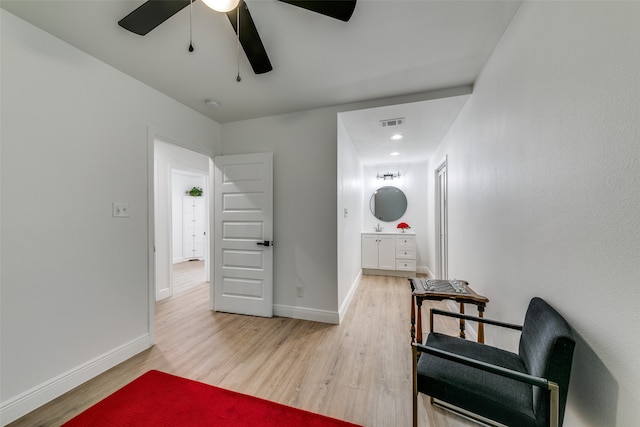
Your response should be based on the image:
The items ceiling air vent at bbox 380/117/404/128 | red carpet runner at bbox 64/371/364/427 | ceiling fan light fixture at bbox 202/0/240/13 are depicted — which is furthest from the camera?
ceiling air vent at bbox 380/117/404/128

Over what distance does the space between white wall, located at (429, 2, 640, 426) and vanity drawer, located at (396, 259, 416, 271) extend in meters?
2.87

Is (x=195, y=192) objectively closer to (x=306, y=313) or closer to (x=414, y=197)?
(x=306, y=313)

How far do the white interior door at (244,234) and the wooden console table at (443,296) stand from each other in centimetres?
166

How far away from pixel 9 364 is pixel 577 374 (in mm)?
3010

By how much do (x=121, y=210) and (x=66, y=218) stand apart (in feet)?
1.20

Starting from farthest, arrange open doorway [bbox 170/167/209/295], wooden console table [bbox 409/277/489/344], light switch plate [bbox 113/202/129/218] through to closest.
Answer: open doorway [bbox 170/167/209/295] < light switch plate [bbox 113/202/129/218] < wooden console table [bbox 409/277/489/344]

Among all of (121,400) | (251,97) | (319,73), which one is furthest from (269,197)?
(121,400)

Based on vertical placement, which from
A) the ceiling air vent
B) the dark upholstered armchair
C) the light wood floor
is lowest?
the light wood floor

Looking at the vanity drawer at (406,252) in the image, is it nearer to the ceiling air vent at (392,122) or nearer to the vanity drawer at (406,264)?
the vanity drawer at (406,264)

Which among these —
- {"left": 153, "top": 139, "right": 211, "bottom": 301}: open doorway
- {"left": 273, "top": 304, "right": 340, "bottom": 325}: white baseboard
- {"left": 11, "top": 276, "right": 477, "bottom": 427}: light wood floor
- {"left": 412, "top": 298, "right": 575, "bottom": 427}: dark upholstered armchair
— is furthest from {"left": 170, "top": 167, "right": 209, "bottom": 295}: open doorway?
{"left": 412, "top": 298, "right": 575, "bottom": 427}: dark upholstered armchair

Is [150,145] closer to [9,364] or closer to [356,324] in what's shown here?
[9,364]

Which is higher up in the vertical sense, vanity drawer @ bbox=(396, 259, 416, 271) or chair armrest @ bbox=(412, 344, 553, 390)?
chair armrest @ bbox=(412, 344, 553, 390)

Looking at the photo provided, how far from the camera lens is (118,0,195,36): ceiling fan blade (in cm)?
122

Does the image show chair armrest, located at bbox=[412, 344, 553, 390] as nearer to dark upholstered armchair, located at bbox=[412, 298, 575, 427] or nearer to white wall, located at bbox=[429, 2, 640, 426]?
dark upholstered armchair, located at bbox=[412, 298, 575, 427]
